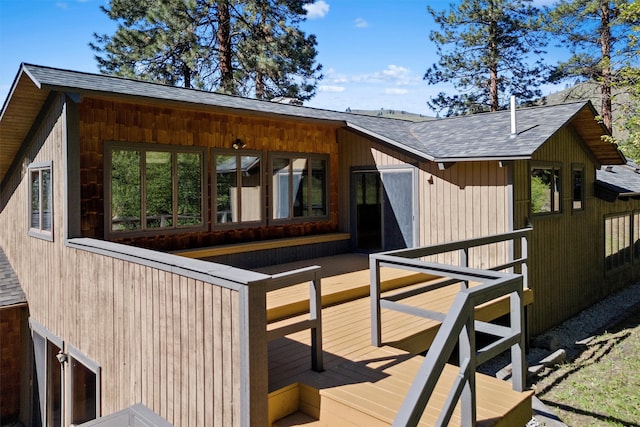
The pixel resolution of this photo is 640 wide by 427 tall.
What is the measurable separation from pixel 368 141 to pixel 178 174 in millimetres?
3980

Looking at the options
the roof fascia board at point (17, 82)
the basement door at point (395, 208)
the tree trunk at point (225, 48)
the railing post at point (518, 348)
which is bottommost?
the railing post at point (518, 348)

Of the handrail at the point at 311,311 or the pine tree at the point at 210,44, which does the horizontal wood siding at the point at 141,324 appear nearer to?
the handrail at the point at 311,311

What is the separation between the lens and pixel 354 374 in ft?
12.6

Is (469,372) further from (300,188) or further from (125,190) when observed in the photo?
(300,188)

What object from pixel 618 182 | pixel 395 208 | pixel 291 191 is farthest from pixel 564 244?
pixel 291 191

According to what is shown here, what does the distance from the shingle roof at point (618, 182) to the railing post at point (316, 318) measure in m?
9.61

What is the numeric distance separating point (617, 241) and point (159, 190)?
38.2ft

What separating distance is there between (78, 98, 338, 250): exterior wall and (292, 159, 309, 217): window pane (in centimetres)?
24

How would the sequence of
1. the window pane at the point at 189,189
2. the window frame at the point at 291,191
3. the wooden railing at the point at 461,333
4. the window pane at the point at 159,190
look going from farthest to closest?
the window frame at the point at 291,191, the window pane at the point at 189,189, the window pane at the point at 159,190, the wooden railing at the point at 461,333

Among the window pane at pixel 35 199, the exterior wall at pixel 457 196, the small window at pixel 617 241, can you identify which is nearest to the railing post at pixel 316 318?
the exterior wall at pixel 457 196

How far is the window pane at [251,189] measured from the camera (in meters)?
8.03

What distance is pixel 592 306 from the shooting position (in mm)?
10852

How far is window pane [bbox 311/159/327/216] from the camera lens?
924cm

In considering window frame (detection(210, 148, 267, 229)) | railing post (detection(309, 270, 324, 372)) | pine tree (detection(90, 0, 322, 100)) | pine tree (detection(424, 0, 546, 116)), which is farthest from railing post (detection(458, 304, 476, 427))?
pine tree (detection(424, 0, 546, 116))
